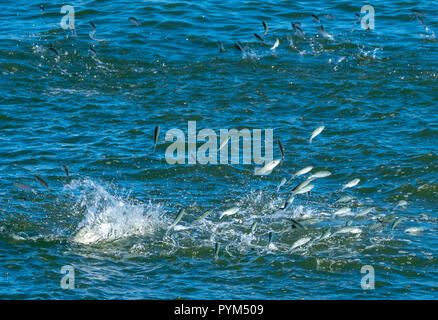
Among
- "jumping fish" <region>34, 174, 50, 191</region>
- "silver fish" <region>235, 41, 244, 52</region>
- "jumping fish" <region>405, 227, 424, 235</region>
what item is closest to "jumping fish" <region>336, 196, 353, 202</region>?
"jumping fish" <region>405, 227, 424, 235</region>

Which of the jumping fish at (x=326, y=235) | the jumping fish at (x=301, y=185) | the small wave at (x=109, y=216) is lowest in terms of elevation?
the jumping fish at (x=326, y=235)

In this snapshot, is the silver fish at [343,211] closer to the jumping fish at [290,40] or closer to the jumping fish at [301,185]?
the jumping fish at [301,185]

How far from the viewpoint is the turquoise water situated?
12.0 m

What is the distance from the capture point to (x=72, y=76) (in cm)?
1997

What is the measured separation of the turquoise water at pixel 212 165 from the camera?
12.0 meters

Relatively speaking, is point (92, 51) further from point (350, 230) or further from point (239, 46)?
point (350, 230)

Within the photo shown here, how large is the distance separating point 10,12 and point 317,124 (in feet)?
39.5

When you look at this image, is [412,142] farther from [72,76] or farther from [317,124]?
[72,76]

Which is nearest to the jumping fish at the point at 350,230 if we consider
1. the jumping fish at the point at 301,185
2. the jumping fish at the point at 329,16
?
the jumping fish at the point at 301,185

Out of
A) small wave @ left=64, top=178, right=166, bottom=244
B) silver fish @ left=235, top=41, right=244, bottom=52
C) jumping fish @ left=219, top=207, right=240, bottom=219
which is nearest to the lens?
jumping fish @ left=219, top=207, right=240, bottom=219

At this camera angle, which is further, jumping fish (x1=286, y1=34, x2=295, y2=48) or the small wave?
jumping fish (x1=286, y1=34, x2=295, y2=48)

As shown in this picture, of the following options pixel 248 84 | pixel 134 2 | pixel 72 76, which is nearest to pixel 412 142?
pixel 248 84

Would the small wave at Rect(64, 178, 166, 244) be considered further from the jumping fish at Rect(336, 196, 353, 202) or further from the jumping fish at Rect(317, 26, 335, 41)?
the jumping fish at Rect(317, 26, 335, 41)
